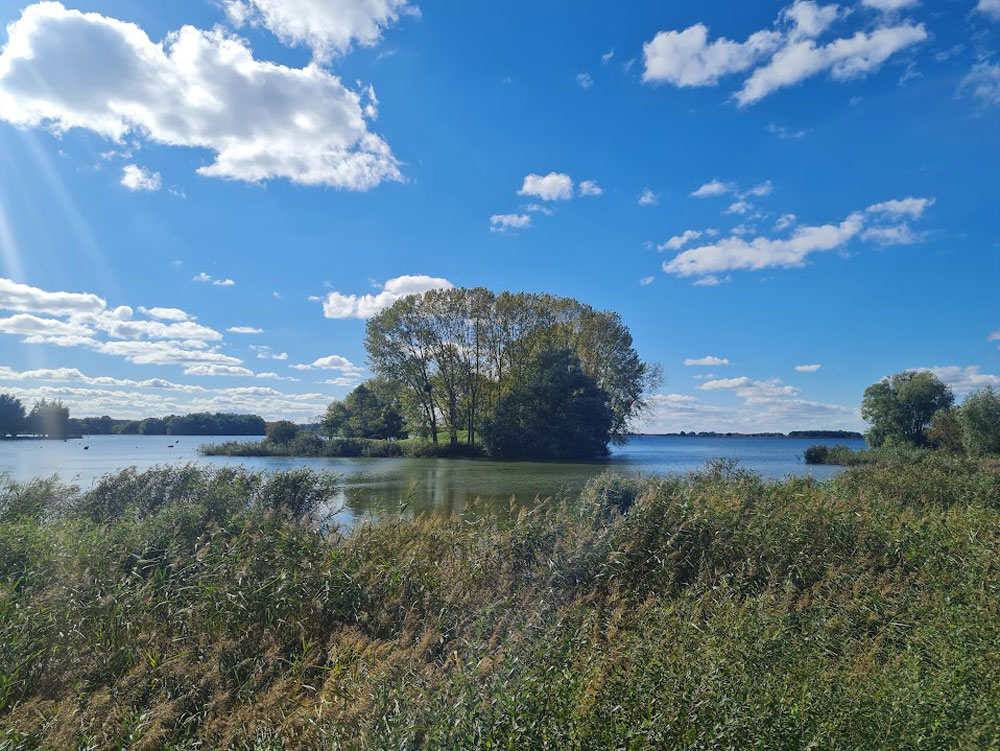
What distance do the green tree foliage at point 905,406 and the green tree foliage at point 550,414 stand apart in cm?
2237

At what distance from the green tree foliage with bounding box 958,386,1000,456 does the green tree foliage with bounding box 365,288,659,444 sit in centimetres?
2373

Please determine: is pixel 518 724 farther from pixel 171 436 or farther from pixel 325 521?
pixel 171 436

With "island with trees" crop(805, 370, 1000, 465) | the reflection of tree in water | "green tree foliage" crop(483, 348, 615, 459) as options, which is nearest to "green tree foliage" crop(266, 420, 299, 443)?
A: "green tree foliage" crop(483, 348, 615, 459)

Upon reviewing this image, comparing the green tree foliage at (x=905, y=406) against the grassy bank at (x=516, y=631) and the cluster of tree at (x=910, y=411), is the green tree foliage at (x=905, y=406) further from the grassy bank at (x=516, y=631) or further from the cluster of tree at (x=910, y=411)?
the grassy bank at (x=516, y=631)

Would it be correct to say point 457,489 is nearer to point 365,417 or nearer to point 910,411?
point 910,411

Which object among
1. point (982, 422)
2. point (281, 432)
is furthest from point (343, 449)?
point (982, 422)

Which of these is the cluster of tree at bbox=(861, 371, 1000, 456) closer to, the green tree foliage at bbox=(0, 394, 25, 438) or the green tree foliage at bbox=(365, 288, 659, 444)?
the green tree foliage at bbox=(365, 288, 659, 444)

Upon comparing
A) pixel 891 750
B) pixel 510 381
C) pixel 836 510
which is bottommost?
pixel 891 750

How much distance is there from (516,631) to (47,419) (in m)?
61.9

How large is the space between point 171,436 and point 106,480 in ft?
305

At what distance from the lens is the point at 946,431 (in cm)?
3756

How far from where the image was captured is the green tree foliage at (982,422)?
31.0m

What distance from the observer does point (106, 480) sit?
12.8 meters

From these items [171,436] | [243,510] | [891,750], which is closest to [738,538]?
[891,750]
